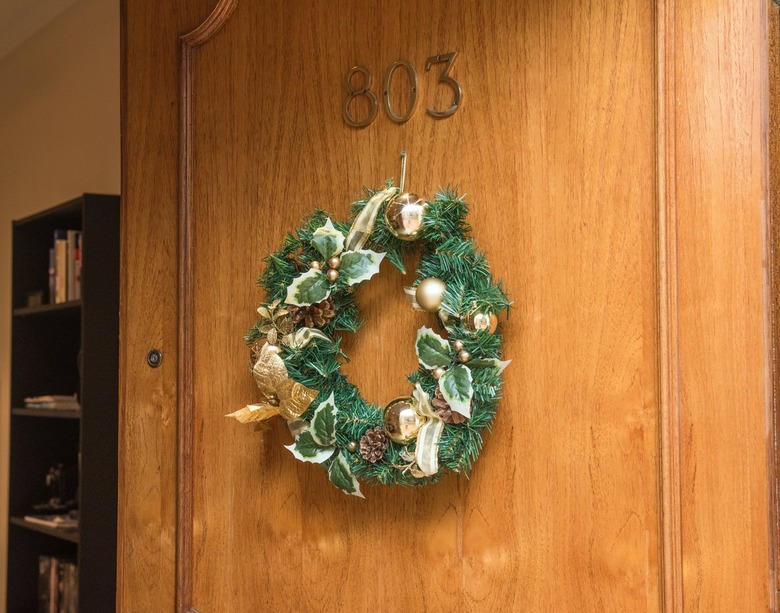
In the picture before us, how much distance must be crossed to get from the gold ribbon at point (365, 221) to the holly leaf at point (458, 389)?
0.25m

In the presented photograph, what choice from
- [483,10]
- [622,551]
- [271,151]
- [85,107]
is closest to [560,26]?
[483,10]

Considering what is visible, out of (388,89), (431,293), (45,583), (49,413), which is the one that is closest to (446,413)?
(431,293)

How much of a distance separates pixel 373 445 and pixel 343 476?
0.25ft

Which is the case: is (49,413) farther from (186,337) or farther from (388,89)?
(388,89)

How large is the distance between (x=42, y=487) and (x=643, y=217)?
88.5 inches

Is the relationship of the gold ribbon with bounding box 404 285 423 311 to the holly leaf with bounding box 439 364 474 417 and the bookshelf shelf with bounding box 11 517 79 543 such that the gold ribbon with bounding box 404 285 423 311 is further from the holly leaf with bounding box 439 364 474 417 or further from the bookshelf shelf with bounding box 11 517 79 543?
the bookshelf shelf with bounding box 11 517 79 543

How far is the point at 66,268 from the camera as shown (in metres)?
2.67

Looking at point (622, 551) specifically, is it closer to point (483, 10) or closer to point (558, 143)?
point (558, 143)

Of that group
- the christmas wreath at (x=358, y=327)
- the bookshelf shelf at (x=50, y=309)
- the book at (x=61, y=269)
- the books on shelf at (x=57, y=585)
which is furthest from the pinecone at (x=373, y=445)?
the book at (x=61, y=269)

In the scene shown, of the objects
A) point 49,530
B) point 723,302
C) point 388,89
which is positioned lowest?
point 49,530

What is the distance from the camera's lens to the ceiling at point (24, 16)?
312 centimetres

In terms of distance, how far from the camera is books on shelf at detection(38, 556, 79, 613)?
2547mm

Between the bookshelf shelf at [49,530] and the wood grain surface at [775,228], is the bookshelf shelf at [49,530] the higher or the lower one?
the lower one

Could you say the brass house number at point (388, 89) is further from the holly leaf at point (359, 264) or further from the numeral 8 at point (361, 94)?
the holly leaf at point (359, 264)
